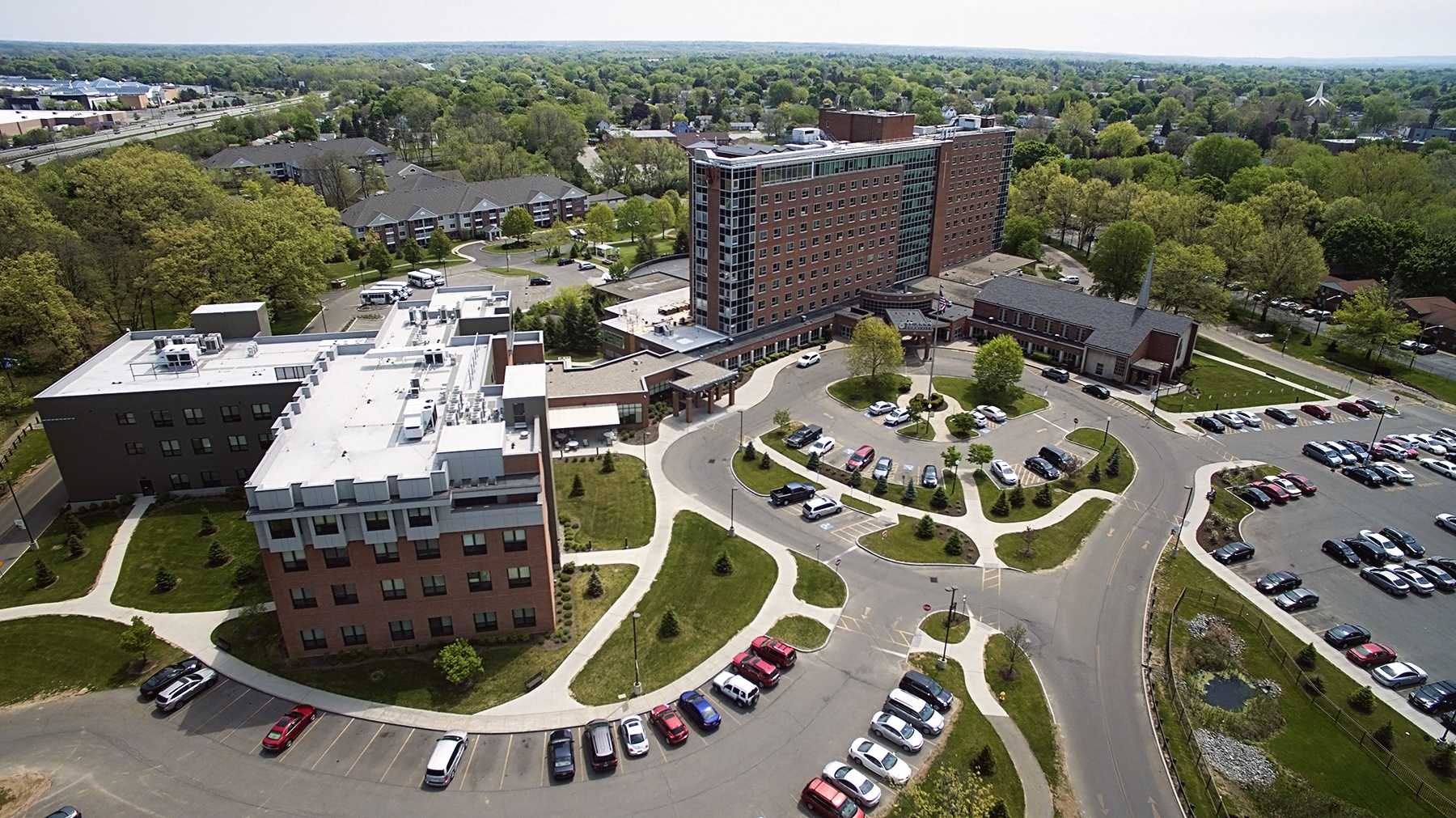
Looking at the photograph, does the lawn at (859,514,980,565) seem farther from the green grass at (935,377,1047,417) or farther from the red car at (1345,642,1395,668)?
the green grass at (935,377,1047,417)

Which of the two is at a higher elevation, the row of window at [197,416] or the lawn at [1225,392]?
the row of window at [197,416]

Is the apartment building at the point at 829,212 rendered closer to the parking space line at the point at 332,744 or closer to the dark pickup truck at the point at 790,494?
the dark pickup truck at the point at 790,494

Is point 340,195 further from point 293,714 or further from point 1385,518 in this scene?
point 1385,518

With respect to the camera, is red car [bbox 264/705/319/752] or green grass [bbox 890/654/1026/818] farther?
red car [bbox 264/705/319/752]

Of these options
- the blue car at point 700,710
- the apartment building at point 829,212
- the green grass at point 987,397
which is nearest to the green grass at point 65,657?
the blue car at point 700,710

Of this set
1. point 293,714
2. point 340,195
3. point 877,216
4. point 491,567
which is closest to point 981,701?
point 491,567

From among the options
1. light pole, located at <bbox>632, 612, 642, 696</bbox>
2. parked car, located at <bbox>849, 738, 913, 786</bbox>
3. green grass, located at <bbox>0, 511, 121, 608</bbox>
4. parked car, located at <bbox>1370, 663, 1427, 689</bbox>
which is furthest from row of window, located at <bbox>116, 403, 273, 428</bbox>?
parked car, located at <bbox>1370, 663, 1427, 689</bbox>
